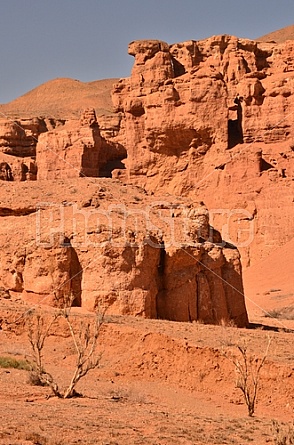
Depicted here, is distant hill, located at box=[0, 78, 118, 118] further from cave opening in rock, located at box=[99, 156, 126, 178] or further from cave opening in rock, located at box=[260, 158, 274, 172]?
cave opening in rock, located at box=[260, 158, 274, 172]

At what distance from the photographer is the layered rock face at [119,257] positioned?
16578mm

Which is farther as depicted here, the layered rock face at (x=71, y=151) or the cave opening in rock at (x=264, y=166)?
the layered rock face at (x=71, y=151)

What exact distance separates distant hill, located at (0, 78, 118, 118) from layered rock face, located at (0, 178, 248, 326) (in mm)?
69834

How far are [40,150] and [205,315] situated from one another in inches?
1045

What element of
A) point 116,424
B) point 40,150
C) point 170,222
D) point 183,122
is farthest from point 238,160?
point 116,424

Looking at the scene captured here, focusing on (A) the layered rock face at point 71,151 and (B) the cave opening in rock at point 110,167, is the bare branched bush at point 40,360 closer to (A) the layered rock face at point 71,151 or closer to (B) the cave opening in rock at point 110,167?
(A) the layered rock face at point 71,151

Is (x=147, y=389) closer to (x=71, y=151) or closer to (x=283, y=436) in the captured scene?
(x=283, y=436)

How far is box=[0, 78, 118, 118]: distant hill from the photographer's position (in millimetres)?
93750

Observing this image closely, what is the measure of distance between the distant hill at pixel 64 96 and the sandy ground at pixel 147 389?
244 feet

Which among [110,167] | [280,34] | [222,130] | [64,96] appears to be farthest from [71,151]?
[280,34]

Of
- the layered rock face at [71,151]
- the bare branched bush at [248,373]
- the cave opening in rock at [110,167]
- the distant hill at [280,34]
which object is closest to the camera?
the bare branched bush at [248,373]

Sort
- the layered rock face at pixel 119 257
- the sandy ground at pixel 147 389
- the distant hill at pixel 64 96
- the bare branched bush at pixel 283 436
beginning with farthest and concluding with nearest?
the distant hill at pixel 64 96 < the layered rock face at pixel 119 257 < the sandy ground at pixel 147 389 < the bare branched bush at pixel 283 436

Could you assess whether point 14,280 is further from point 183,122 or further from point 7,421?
point 183,122

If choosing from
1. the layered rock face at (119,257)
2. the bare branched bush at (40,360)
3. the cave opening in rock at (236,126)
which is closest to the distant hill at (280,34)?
the cave opening in rock at (236,126)
